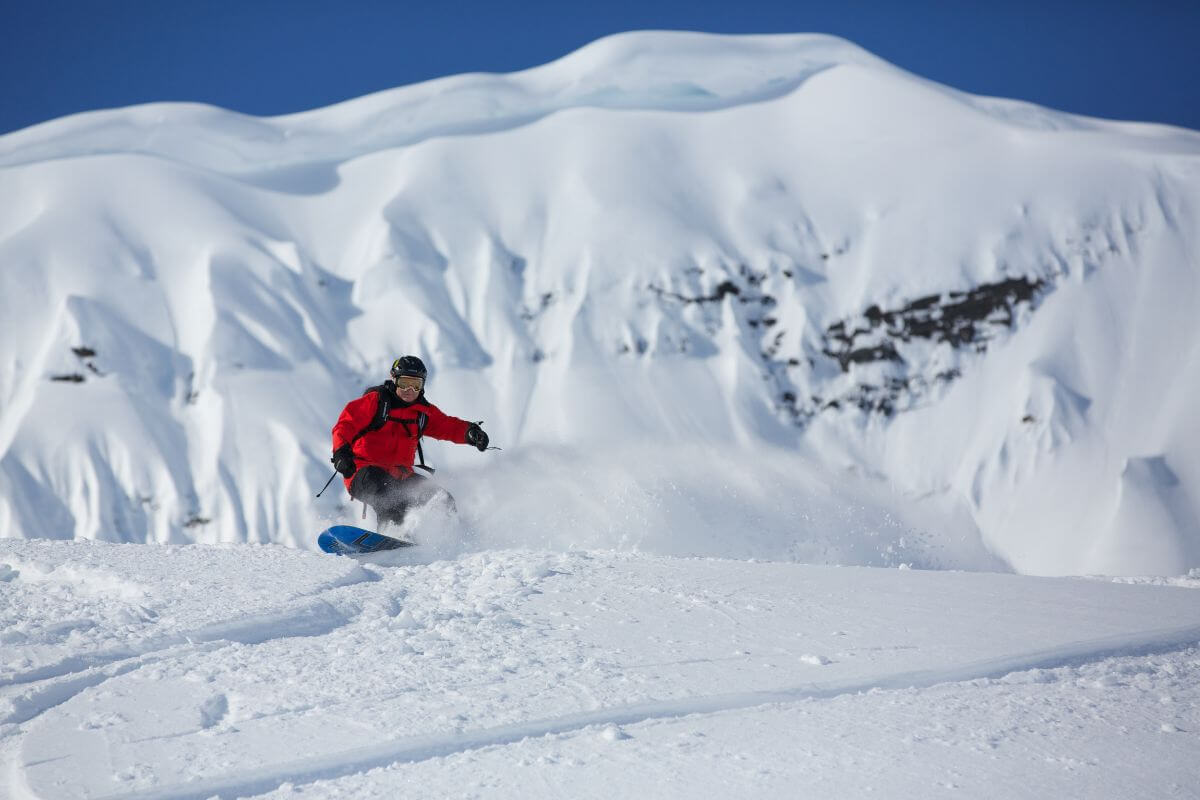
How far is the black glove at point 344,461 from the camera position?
7871mm

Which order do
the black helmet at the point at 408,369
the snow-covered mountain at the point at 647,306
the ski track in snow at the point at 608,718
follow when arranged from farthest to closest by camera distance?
the snow-covered mountain at the point at 647,306 < the black helmet at the point at 408,369 < the ski track in snow at the point at 608,718

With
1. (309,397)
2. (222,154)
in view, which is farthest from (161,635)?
(222,154)

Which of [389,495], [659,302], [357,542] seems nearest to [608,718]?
[357,542]

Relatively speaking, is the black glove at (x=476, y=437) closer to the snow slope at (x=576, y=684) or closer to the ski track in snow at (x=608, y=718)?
the snow slope at (x=576, y=684)

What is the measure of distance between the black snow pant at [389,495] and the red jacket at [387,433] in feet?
0.30

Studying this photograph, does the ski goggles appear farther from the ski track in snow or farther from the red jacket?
the ski track in snow

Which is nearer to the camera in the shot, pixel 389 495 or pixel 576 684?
pixel 576 684

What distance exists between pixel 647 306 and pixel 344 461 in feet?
167

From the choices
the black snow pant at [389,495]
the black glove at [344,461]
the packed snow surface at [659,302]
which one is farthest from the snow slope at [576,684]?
the packed snow surface at [659,302]

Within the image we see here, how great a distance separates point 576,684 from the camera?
3875 millimetres

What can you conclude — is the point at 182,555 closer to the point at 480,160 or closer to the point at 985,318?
the point at 985,318

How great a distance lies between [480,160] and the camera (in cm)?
6266

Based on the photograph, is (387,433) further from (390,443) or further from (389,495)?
(389,495)

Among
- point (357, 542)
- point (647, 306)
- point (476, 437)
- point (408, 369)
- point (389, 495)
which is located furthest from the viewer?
point (647, 306)
